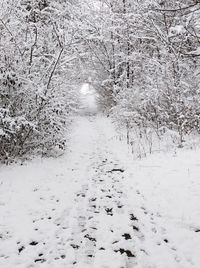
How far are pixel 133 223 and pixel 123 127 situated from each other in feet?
34.1

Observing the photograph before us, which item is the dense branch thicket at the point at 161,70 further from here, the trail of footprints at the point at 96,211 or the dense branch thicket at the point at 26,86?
the trail of footprints at the point at 96,211

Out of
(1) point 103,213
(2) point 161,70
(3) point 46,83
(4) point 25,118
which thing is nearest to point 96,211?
(1) point 103,213

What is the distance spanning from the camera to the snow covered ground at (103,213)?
3633 millimetres

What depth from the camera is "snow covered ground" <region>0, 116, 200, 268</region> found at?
143 inches

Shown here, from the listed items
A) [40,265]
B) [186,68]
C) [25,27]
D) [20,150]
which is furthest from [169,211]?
[186,68]

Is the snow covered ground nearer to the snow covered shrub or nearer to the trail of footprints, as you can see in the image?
the trail of footprints

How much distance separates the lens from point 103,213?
4.98 metres

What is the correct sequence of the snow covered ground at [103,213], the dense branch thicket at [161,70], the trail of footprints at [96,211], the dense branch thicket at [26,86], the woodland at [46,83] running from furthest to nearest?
the dense branch thicket at [161,70] < the woodland at [46,83] < the dense branch thicket at [26,86] < the trail of footprints at [96,211] < the snow covered ground at [103,213]

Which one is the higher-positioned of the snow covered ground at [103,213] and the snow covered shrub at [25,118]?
the snow covered shrub at [25,118]

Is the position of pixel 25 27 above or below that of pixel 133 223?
above

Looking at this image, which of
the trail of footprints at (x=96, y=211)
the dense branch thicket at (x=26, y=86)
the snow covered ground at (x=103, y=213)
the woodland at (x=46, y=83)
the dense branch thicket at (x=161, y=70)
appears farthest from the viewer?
the dense branch thicket at (x=161, y=70)

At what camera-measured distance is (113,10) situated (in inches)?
648

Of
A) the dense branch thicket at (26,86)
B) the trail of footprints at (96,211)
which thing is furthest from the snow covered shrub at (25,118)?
the trail of footprints at (96,211)

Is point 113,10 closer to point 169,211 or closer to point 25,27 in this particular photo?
point 25,27
